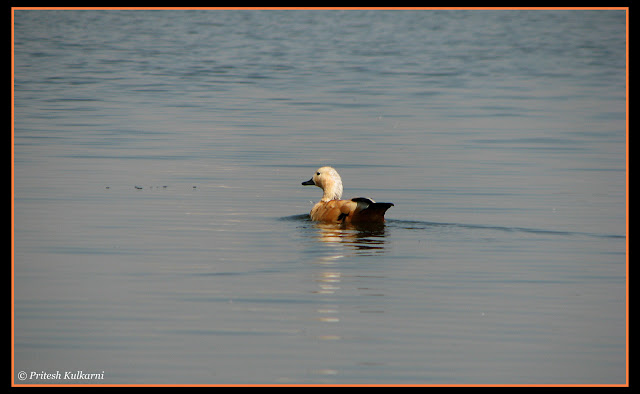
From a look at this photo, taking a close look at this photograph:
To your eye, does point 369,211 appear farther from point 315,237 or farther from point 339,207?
point 315,237

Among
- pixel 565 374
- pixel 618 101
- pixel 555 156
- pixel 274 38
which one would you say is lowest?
pixel 565 374

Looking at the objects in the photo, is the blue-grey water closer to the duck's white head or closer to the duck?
the duck

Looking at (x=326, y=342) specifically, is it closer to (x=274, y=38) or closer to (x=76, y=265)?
(x=76, y=265)

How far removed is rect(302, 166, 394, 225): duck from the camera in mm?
13031

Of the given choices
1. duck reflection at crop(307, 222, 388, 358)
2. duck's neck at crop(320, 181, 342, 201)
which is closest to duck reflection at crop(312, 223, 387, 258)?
duck reflection at crop(307, 222, 388, 358)

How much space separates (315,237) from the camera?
1257cm

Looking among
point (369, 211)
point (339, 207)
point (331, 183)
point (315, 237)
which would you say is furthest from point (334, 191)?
point (315, 237)

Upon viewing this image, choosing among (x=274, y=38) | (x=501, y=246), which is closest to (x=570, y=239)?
(x=501, y=246)

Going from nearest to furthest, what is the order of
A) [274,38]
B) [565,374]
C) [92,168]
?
[565,374] < [92,168] < [274,38]

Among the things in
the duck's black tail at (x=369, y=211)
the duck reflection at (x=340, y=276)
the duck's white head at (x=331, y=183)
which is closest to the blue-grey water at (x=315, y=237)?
the duck reflection at (x=340, y=276)

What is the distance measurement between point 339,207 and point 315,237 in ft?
3.40

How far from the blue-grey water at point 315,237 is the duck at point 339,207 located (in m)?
0.23

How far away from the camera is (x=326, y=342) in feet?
27.6
